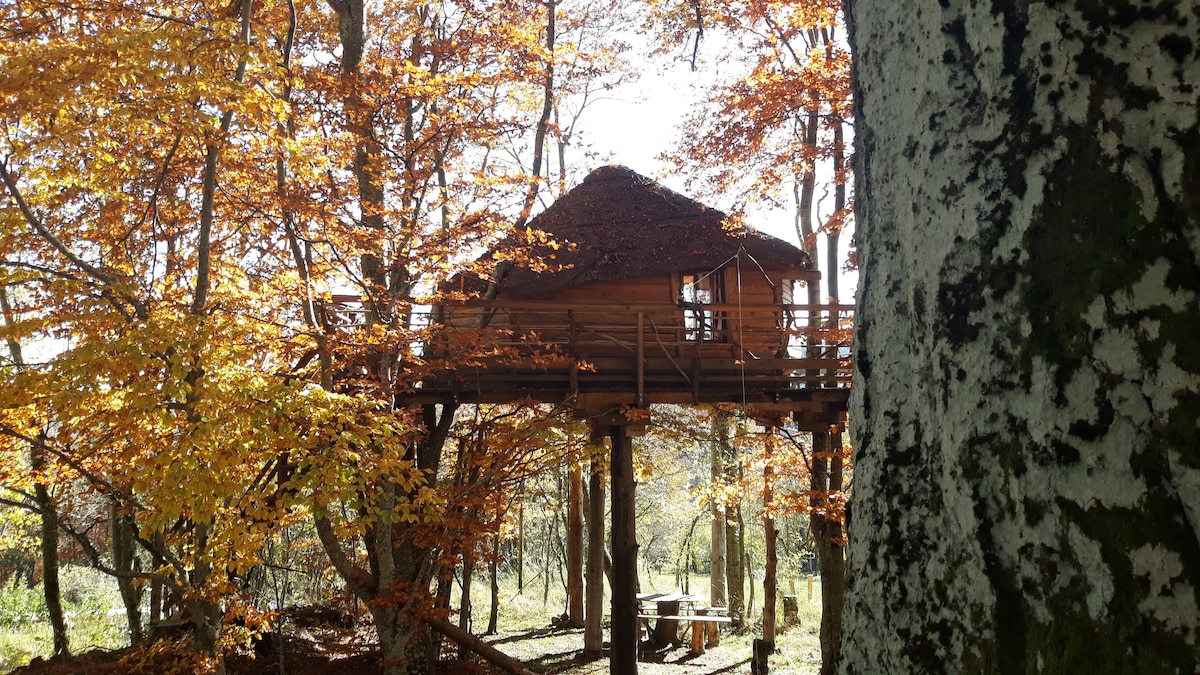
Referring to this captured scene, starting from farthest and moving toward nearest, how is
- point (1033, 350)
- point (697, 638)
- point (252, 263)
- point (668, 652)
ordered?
point (668, 652)
point (697, 638)
point (252, 263)
point (1033, 350)

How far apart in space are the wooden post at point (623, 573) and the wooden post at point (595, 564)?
2.15m

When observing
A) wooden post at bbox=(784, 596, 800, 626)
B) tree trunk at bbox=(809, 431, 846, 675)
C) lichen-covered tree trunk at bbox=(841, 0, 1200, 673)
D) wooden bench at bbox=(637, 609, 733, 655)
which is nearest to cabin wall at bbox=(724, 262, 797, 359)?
tree trunk at bbox=(809, 431, 846, 675)

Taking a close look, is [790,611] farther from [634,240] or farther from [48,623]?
[48,623]

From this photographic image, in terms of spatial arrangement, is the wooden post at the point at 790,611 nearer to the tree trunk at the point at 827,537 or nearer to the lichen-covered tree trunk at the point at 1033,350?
the tree trunk at the point at 827,537

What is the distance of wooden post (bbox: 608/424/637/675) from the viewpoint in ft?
33.1

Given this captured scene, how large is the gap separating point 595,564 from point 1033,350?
42.2 ft

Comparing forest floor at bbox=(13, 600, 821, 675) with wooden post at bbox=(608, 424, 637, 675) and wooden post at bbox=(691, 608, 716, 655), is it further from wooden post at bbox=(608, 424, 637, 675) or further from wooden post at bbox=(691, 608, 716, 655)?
wooden post at bbox=(608, 424, 637, 675)

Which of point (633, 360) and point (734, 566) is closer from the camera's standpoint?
point (633, 360)

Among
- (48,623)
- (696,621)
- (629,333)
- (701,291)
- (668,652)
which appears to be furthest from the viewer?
(48,623)

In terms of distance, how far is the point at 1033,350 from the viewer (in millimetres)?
1068

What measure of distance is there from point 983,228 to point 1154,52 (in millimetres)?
309

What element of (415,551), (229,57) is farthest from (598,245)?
(229,57)

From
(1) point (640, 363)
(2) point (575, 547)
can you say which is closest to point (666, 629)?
(2) point (575, 547)

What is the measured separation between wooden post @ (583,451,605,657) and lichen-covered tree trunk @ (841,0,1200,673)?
11.6m
